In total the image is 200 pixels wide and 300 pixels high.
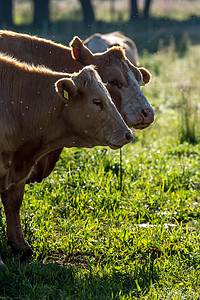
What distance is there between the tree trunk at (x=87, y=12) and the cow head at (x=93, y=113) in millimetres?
30174

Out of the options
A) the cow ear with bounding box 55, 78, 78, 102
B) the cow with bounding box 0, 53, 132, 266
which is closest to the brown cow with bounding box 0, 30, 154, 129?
the cow with bounding box 0, 53, 132, 266

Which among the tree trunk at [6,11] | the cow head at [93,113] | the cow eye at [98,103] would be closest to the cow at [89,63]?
the cow head at [93,113]

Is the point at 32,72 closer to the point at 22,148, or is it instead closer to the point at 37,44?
the point at 22,148

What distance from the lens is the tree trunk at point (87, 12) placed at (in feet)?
110

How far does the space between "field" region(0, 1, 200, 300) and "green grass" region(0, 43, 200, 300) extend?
1 cm

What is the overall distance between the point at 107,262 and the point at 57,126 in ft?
4.61

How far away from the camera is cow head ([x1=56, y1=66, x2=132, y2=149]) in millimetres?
4160

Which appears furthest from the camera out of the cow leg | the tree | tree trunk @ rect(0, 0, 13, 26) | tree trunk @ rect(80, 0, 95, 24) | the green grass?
tree trunk @ rect(80, 0, 95, 24)

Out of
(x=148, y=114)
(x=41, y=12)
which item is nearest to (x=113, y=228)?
(x=148, y=114)

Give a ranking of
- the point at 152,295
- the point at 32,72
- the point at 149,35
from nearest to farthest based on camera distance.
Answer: the point at 152,295 < the point at 32,72 < the point at 149,35

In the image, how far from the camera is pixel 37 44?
5.52 metres

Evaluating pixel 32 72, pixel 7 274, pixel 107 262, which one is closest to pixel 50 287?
pixel 7 274

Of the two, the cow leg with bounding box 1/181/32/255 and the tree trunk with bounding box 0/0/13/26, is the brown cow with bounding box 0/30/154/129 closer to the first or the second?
the cow leg with bounding box 1/181/32/255

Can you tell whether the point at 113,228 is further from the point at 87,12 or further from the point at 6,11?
the point at 87,12
